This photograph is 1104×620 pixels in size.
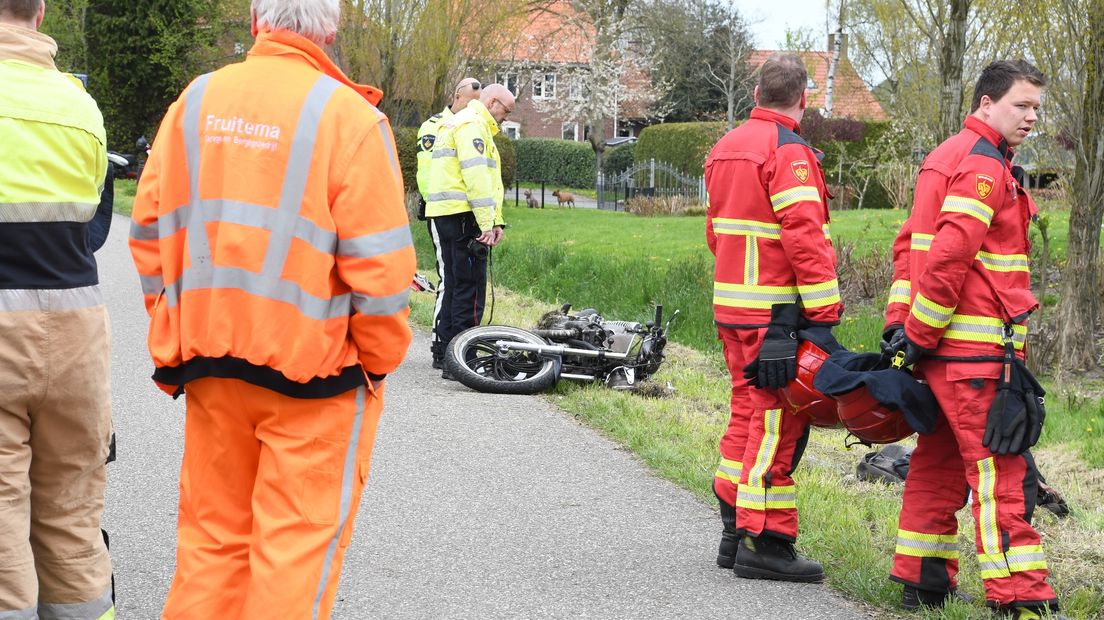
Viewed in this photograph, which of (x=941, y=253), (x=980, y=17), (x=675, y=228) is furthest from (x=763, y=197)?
(x=675, y=228)

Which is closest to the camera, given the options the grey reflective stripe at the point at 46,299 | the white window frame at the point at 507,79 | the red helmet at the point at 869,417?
the grey reflective stripe at the point at 46,299

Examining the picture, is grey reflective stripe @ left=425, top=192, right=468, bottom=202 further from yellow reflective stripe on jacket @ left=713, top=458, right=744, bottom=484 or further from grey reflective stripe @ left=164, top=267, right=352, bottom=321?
grey reflective stripe @ left=164, top=267, right=352, bottom=321

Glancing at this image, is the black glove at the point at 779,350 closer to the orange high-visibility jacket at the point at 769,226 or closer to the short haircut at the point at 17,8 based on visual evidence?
the orange high-visibility jacket at the point at 769,226

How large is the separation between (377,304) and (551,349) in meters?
5.71

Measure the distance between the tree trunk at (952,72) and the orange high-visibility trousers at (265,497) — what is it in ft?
29.9

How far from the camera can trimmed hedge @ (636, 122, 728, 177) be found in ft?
120

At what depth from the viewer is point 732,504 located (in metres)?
5.42

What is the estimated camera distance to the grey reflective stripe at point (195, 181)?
3.36 m

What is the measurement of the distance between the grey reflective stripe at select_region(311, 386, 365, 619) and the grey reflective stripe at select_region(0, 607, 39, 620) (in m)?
0.88

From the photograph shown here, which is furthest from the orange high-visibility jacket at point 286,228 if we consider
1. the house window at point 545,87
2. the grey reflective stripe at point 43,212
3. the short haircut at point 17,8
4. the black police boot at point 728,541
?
the house window at point 545,87

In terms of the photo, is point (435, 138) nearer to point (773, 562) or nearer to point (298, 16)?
point (773, 562)

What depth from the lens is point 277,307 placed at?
3305 millimetres

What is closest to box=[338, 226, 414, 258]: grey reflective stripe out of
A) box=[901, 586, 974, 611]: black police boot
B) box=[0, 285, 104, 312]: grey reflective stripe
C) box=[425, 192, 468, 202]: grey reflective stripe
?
box=[0, 285, 104, 312]: grey reflective stripe

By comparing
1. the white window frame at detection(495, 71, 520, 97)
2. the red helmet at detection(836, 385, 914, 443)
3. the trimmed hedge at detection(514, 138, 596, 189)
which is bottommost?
the trimmed hedge at detection(514, 138, 596, 189)
